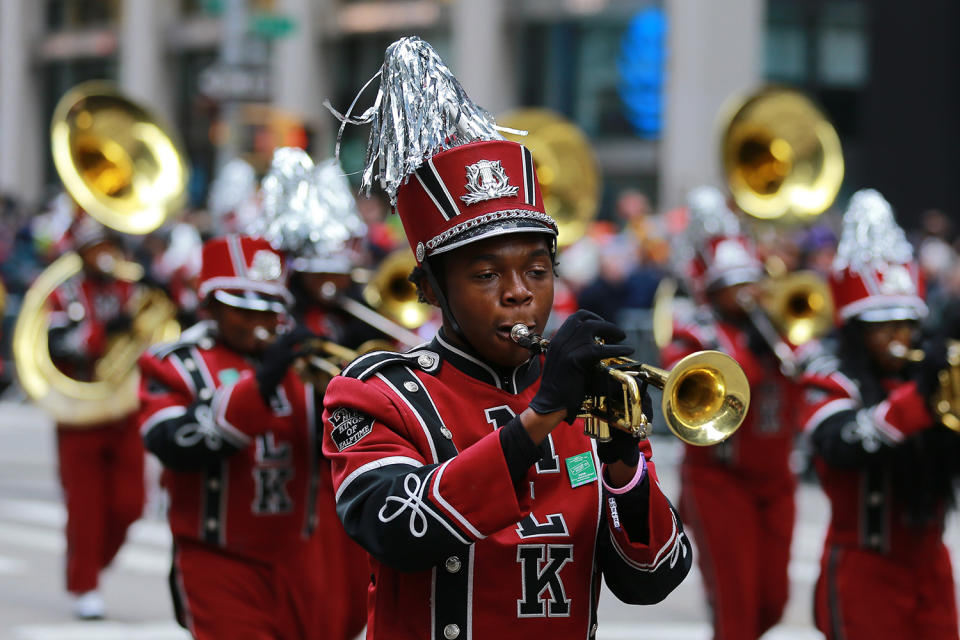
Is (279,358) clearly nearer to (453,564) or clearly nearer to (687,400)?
(453,564)

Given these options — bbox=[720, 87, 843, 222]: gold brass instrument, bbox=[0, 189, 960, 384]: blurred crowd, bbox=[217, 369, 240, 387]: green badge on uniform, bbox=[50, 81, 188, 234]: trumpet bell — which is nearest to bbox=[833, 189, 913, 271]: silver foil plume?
bbox=[217, 369, 240, 387]: green badge on uniform

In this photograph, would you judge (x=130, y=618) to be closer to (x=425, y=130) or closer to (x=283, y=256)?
(x=283, y=256)

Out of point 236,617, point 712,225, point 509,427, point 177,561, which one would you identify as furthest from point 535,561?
point 712,225

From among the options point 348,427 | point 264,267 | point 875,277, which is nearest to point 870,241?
point 875,277

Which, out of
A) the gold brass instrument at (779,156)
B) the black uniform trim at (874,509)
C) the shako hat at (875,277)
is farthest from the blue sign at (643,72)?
the black uniform trim at (874,509)

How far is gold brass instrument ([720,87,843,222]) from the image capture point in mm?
10867

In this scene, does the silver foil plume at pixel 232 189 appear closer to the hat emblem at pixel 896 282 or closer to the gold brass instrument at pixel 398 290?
the gold brass instrument at pixel 398 290

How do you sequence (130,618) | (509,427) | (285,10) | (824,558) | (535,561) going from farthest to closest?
(285,10)
(130,618)
(824,558)
(535,561)
(509,427)

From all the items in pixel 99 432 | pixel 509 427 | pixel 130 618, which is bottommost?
pixel 130 618

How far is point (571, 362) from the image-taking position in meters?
2.91

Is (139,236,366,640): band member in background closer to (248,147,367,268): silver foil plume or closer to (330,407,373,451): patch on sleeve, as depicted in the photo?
(248,147,367,268): silver foil plume

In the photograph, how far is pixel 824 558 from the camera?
220 inches

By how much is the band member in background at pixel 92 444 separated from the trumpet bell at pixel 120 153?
1.91 feet

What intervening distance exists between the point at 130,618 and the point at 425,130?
19.2ft
